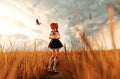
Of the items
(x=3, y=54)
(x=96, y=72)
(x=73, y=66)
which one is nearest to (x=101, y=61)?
(x=96, y=72)

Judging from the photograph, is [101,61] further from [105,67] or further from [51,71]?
[51,71]

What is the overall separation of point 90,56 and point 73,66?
872 millimetres

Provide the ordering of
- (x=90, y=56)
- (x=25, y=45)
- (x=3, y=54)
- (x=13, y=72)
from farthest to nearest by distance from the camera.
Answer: (x=25, y=45) < (x=3, y=54) < (x=90, y=56) < (x=13, y=72)

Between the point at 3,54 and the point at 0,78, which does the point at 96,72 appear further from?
the point at 3,54

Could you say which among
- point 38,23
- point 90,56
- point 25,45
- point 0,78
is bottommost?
point 0,78

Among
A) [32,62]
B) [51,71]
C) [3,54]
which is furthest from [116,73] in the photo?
[51,71]

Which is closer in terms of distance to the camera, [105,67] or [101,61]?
[105,67]

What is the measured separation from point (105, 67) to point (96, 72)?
0.26 feet

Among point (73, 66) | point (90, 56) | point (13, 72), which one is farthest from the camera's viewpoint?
point (73, 66)

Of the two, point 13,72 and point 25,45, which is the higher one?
point 25,45

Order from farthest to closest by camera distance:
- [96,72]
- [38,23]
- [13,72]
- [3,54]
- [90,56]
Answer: [38,23]
[3,54]
[90,56]
[96,72]
[13,72]

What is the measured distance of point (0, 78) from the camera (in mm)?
1568

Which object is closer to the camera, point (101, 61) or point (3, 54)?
point (101, 61)

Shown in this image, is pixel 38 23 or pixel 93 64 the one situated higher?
pixel 38 23
